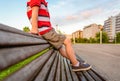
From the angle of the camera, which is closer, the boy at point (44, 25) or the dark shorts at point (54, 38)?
the boy at point (44, 25)

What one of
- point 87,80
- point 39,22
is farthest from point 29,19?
point 87,80

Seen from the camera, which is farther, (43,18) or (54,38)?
(54,38)

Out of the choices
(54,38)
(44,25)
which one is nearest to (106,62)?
(54,38)

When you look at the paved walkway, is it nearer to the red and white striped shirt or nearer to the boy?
the boy

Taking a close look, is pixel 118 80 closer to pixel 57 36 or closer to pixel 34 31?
pixel 57 36

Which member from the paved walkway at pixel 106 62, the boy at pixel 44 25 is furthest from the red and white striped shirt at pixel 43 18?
the paved walkway at pixel 106 62

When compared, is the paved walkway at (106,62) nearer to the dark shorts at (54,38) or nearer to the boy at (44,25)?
the boy at (44,25)

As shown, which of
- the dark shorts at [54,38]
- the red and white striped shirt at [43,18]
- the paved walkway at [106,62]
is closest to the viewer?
the red and white striped shirt at [43,18]

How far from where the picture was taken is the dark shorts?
155 inches

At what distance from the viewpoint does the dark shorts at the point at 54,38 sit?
3.92 meters

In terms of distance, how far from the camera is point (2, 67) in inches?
43.9

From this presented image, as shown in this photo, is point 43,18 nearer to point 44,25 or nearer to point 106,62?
point 44,25

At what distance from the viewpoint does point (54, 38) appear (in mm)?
3953

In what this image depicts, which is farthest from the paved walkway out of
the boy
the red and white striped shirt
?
the red and white striped shirt
